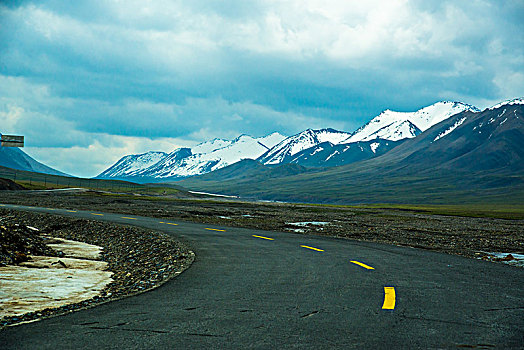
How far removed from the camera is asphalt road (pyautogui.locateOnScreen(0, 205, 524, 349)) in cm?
684

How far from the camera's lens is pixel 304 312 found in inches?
340

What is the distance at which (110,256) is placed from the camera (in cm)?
2073

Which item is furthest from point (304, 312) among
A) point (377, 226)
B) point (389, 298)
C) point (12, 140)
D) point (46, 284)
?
point (12, 140)

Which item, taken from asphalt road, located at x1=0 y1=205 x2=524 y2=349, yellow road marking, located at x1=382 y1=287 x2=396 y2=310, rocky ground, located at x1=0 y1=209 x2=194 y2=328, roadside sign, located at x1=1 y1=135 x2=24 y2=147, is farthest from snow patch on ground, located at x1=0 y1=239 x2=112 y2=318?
roadside sign, located at x1=1 y1=135 x2=24 y2=147

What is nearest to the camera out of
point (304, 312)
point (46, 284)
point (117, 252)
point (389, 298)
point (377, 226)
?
point (304, 312)

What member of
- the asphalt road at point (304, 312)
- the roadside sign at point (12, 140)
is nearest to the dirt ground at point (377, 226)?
the roadside sign at point (12, 140)

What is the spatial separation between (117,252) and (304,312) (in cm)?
1580

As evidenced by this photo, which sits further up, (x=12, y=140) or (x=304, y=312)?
(x=12, y=140)

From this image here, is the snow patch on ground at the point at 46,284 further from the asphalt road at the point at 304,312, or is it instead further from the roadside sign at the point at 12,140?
the roadside sign at the point at 12,140

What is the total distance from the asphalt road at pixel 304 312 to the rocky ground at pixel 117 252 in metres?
0.74

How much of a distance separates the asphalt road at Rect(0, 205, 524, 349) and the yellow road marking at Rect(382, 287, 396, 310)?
20 millimetres

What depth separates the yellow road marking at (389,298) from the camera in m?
9.16

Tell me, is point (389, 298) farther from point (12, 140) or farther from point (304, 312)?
point (12, 140)

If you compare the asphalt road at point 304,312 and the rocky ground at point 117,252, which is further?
the rocky ground at point 117,252
